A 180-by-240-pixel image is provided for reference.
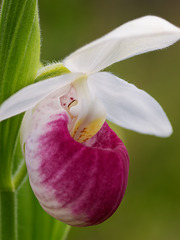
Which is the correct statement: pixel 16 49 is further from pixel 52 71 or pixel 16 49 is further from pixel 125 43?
pixel 125 43

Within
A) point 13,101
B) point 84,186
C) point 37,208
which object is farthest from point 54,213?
point 37,208

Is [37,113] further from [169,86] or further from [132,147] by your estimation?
[169,86]

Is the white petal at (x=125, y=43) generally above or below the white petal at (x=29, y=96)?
above

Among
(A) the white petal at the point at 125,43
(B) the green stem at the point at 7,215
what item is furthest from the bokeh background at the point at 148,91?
(A) the white petal at the point at 125,43

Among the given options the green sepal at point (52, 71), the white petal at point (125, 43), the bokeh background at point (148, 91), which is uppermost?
the white petal at point (125, 43)

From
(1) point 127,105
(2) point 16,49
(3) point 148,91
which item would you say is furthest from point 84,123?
(3) point 148,91

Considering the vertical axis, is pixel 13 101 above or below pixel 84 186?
above

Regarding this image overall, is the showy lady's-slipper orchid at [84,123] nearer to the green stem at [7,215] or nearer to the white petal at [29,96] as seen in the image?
the white petal at [29,96]
